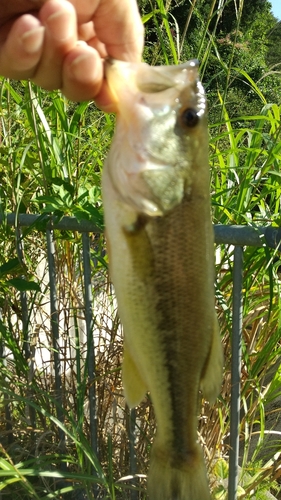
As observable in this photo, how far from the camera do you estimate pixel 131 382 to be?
102 centimetres

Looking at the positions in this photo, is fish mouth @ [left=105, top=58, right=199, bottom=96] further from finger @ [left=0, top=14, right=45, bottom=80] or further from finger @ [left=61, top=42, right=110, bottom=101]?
finger @ [left=0, top=14, right=45, bottom=80]

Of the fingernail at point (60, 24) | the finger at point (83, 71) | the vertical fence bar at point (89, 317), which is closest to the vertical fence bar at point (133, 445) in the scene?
the vertical fence bar at point (89, 317)

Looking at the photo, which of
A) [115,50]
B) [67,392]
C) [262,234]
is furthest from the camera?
[67,392]

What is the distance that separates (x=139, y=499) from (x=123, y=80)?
5.88ft

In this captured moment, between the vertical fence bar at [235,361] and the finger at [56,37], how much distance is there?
860 millimetres

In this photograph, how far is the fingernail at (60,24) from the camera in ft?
3.50

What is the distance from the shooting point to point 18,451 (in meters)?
2.16

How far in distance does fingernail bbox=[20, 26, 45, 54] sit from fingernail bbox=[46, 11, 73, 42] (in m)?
0.03

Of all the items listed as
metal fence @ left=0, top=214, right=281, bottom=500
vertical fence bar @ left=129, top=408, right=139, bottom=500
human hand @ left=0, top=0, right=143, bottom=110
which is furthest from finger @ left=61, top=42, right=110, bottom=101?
vertical fence bar @ left=129, top=408, right=139, bottom=500

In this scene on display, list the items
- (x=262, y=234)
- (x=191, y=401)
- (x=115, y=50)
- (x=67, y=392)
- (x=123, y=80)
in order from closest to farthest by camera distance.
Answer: (x=123, y=80) → (x=191, y=401) → (x=115, y=50) → (x=262, y=234) → (x=67, y=392)

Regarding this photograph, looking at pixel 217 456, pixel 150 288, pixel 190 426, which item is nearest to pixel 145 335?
pixel 150 288

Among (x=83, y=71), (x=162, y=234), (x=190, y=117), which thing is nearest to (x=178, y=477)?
(x=162, y=234)

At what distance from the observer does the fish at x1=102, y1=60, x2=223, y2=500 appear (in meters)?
0.95

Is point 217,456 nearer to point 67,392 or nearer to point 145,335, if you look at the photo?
point 67,392
